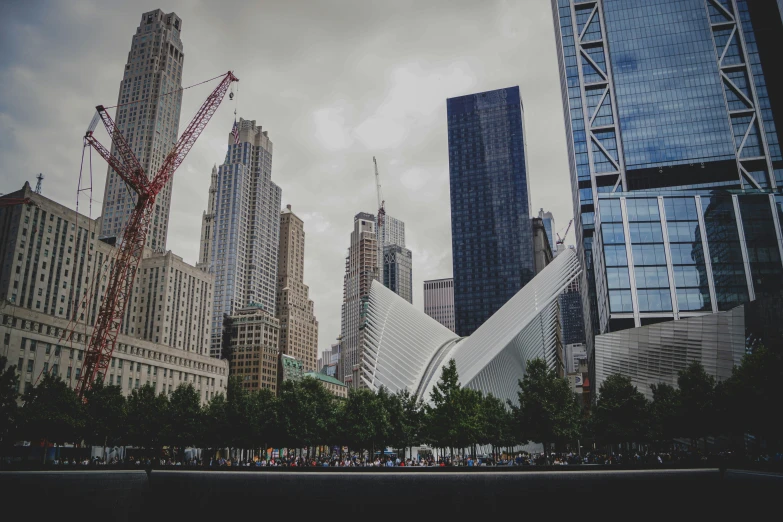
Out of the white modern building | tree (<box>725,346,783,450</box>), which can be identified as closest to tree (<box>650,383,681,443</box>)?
tree (<box>725,346,783,450</box>)

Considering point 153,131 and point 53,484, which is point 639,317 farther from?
point 153,131

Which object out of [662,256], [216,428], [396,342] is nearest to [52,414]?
[216,428]

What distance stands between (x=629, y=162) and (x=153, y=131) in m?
137

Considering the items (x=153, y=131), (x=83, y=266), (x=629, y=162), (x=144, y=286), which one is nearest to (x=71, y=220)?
(x=83, y=266)

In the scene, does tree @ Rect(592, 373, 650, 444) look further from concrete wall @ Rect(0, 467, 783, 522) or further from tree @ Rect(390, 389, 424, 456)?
concrete wall @ Rect(0, 467, 783, 522)

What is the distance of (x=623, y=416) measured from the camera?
51125 mm

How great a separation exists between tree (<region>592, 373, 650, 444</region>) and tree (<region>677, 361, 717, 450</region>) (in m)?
4.03

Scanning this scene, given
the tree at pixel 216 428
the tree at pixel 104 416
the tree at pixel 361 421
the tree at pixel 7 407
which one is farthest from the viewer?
the tree at pixel 104 416

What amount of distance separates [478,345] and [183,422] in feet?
131

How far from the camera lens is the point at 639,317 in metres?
87.6

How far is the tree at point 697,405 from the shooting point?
44.0m

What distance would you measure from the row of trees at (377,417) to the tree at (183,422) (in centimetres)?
10

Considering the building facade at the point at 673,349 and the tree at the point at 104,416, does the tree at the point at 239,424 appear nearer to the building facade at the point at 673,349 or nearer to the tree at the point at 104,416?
the tree at the point at 104,416

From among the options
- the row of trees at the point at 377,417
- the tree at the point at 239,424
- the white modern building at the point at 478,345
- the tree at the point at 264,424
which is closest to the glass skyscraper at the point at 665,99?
the white modern building at the point at 478,345
